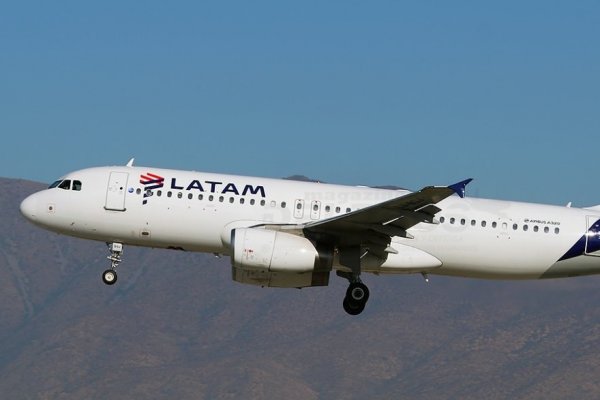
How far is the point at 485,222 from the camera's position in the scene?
1687 inches

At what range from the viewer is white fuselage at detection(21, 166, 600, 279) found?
42.3 m

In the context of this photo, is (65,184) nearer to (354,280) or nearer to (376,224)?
(354,280)

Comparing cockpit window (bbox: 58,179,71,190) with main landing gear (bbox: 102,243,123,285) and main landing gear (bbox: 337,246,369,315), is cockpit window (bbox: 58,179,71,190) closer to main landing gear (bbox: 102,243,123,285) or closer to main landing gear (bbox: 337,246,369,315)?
main landing gear (bbox: 102,243,123,285)

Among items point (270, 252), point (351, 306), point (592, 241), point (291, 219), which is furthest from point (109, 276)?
point (592, 241)

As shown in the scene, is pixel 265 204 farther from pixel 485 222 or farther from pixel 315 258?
pixel 485 222

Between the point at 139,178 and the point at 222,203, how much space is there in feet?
10.5

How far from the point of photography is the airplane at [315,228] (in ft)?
138

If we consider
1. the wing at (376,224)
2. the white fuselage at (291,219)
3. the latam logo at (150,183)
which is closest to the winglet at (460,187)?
the wing at (376,224)

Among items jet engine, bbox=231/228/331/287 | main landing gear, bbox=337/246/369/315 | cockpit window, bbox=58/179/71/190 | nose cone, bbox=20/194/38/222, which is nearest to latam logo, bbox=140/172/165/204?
cockpit window, bbox=58/179/71/190

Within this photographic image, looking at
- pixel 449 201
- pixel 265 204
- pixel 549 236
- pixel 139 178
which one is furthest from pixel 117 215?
pixel 549 236

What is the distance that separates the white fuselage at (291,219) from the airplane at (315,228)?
1.4 inches

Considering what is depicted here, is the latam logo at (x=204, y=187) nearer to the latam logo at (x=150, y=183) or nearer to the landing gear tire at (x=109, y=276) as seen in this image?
the latam logo at (x=150, y=183)

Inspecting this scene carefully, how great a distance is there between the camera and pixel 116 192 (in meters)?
43.1

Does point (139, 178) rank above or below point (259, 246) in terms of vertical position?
above
